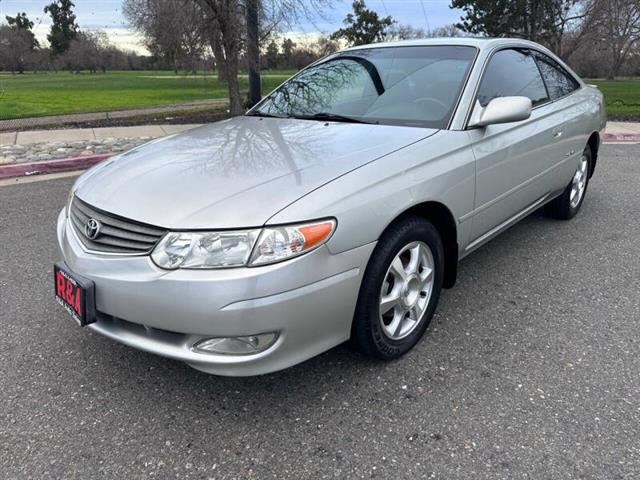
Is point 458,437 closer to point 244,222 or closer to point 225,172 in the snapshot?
point 244,222

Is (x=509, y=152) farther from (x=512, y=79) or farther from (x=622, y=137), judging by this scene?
(x=622, y=137)

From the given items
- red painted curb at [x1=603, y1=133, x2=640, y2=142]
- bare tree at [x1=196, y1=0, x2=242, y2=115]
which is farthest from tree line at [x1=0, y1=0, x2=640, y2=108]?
red painted curb at [x1=603, y1=133, x2=640, y2=142]

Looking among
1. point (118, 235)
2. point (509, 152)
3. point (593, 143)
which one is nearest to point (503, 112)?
point (509, 152)

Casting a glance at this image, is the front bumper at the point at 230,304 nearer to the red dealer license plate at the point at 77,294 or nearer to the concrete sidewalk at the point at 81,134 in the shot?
the red dealer license plate at the point at 77,294

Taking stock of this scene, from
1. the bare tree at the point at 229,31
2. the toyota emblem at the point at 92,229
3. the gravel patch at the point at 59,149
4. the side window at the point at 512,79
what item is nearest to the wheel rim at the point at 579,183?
the side window at the point at 512,79

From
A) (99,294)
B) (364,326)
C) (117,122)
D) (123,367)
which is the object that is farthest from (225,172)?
(117,122)

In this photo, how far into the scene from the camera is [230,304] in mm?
1979

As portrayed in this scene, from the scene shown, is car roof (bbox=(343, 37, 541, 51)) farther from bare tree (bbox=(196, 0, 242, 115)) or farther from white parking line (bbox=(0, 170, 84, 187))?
bare tree (bbox=(196, 0, 242, 115))

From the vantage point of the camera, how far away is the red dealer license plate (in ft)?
7.19

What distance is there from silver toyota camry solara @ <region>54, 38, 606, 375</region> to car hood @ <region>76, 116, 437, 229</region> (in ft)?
0.04

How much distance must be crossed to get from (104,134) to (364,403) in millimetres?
8983

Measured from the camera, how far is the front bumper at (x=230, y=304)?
6.53ft

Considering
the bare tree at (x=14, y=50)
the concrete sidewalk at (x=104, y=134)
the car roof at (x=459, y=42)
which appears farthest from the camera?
the bare tree at (x=14, y=50)

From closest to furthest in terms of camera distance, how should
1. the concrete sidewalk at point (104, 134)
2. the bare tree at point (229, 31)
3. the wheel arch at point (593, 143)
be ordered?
the wheel arch at point (593, 143) < the concrete sidewalk at point (104, 134) < the bare tree at point (229, 31)
